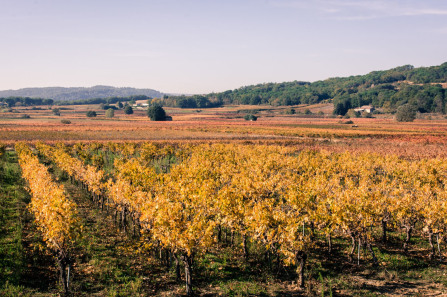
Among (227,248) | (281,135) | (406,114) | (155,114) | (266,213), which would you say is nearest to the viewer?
(266,213)

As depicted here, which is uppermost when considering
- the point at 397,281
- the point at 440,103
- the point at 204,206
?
the point at 440,103

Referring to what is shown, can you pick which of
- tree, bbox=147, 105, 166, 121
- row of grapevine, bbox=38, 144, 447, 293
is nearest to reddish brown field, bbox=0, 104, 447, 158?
tree, bbox=147, 105, 166, 121

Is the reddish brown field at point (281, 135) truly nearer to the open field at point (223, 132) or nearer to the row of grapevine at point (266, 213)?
the open field at point (223, 132)

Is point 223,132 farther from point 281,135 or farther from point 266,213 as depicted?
point 266,213

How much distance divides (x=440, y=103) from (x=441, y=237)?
201178mm

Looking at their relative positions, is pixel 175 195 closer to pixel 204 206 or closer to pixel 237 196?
pixel 204 206

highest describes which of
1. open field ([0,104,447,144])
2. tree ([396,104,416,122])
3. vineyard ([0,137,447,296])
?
tree ([396,104,416,122])

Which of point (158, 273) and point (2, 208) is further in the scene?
point (2, 208)

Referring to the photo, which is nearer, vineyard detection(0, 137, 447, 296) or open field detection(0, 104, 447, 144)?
vineyard detection(0, 137, 447, 296)

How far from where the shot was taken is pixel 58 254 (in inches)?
580

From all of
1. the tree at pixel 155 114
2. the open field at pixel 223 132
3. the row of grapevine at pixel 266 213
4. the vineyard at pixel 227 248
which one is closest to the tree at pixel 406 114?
the open field at pixel 223 132

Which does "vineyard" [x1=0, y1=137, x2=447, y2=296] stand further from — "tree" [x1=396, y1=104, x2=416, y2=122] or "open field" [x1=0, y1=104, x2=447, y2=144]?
"tree" [x1=396, y1=104, x2=416, y2=122]

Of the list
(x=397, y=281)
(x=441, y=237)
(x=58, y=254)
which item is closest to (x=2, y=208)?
(x=58, y=254)

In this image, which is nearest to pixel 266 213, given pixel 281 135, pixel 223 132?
pixel 281 135
